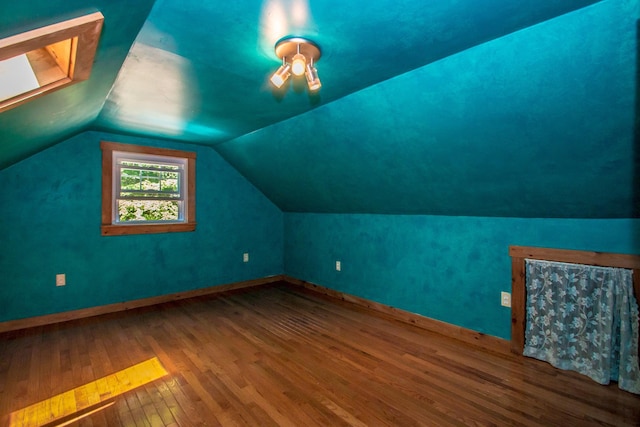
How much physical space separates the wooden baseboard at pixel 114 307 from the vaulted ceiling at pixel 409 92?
1.69 metres

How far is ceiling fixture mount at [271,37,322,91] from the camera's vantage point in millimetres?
1616

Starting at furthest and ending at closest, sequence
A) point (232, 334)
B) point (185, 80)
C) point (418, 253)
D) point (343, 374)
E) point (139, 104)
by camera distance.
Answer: point (418, 253) → point (232, 334) → point (139, 104) → point (343, 374) → point (185, 80)

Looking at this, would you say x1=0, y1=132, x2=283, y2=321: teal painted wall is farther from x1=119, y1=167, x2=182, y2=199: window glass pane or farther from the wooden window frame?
the wooden window frame

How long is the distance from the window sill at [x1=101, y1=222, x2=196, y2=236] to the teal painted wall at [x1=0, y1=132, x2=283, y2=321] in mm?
71

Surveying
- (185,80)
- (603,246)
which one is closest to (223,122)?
(185,80)

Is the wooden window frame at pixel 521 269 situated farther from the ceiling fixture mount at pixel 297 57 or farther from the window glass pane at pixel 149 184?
the window glass pane at pixel 149 184

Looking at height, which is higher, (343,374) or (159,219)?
(159,219)

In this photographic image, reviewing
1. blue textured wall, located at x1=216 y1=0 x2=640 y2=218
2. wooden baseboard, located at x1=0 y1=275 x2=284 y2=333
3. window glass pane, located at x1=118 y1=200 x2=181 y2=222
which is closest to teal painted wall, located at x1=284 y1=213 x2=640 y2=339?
blue textured wall, located at x1=216 y1=0 x2=640 y2=218

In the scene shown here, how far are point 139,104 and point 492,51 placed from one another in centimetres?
271

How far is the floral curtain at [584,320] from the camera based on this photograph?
84.0 inches

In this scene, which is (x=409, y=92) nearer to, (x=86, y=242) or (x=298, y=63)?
(x=298, y=63)

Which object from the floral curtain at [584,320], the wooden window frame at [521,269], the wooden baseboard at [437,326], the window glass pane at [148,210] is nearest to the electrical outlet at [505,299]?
the wooden window frame at [521,269]

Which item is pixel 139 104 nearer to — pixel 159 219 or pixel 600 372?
pixel 159 219

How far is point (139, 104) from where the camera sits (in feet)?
8.75
